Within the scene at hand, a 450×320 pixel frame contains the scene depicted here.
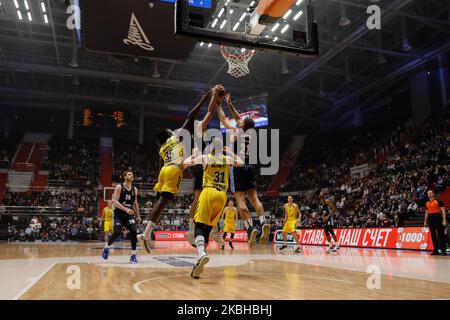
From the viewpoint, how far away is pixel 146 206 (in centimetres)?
2953

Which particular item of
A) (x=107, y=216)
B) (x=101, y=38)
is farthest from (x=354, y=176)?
(x=101, y=38)

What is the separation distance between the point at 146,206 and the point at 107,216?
43.1 ft

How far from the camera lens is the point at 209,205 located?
591 centimetres

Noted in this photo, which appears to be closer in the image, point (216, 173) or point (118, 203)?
point (216, 173)

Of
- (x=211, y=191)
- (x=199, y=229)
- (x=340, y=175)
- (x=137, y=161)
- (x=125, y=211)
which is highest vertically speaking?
(x=137, y=161)

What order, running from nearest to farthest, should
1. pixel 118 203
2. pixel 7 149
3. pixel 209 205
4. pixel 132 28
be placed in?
pixel 209 205, pixel 118 203, pixel 132 28, pixel 7 149

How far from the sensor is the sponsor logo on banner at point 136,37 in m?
13.3

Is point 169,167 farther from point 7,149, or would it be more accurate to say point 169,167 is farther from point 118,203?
point 7,149

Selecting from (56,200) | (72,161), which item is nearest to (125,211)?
(56,200)

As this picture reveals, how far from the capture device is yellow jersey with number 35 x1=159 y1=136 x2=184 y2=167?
24.0 ft

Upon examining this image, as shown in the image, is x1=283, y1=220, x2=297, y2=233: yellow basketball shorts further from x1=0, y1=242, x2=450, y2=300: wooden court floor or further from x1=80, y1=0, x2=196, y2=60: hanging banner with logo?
x1=80, y1=0, x2=196, y2=60: hanging banner with logo

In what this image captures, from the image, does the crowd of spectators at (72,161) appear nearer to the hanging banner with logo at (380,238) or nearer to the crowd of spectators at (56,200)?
the crowd of spectators at (56,200)

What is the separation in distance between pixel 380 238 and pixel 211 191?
11.8 metres

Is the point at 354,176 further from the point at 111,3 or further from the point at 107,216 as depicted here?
the point at 111,3
